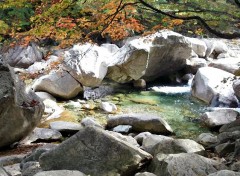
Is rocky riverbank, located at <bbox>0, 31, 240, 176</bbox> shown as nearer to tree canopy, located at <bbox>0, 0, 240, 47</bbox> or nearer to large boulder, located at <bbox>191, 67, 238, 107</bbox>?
large boulder, located at <bbox>191, 67, 238, 107</bbox>

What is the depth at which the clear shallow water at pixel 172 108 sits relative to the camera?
380 inches

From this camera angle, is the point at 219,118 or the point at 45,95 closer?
the point at 219,118

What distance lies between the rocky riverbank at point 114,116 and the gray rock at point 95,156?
1cm

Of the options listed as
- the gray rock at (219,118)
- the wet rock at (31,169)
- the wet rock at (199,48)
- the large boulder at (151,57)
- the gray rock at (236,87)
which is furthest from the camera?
the wet rock at (199,48)

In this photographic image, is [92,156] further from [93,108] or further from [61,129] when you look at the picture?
[93,108]

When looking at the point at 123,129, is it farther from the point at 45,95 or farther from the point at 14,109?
the point at 45,95

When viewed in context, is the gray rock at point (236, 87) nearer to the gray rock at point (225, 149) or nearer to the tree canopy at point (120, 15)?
the tree canopy at point (120, 15)

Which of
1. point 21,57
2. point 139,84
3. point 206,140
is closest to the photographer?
point 206,140

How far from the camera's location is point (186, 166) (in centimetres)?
417

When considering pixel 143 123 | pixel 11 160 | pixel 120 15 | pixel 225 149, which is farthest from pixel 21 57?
pixel 225 149

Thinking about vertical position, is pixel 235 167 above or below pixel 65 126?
above

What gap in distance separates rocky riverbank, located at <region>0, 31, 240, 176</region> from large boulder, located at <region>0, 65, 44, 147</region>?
0.02 metres

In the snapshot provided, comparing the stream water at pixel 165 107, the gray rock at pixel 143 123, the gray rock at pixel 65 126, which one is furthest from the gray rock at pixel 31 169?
the stream water at pixel 165 107

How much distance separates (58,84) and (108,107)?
2264 millimetres
